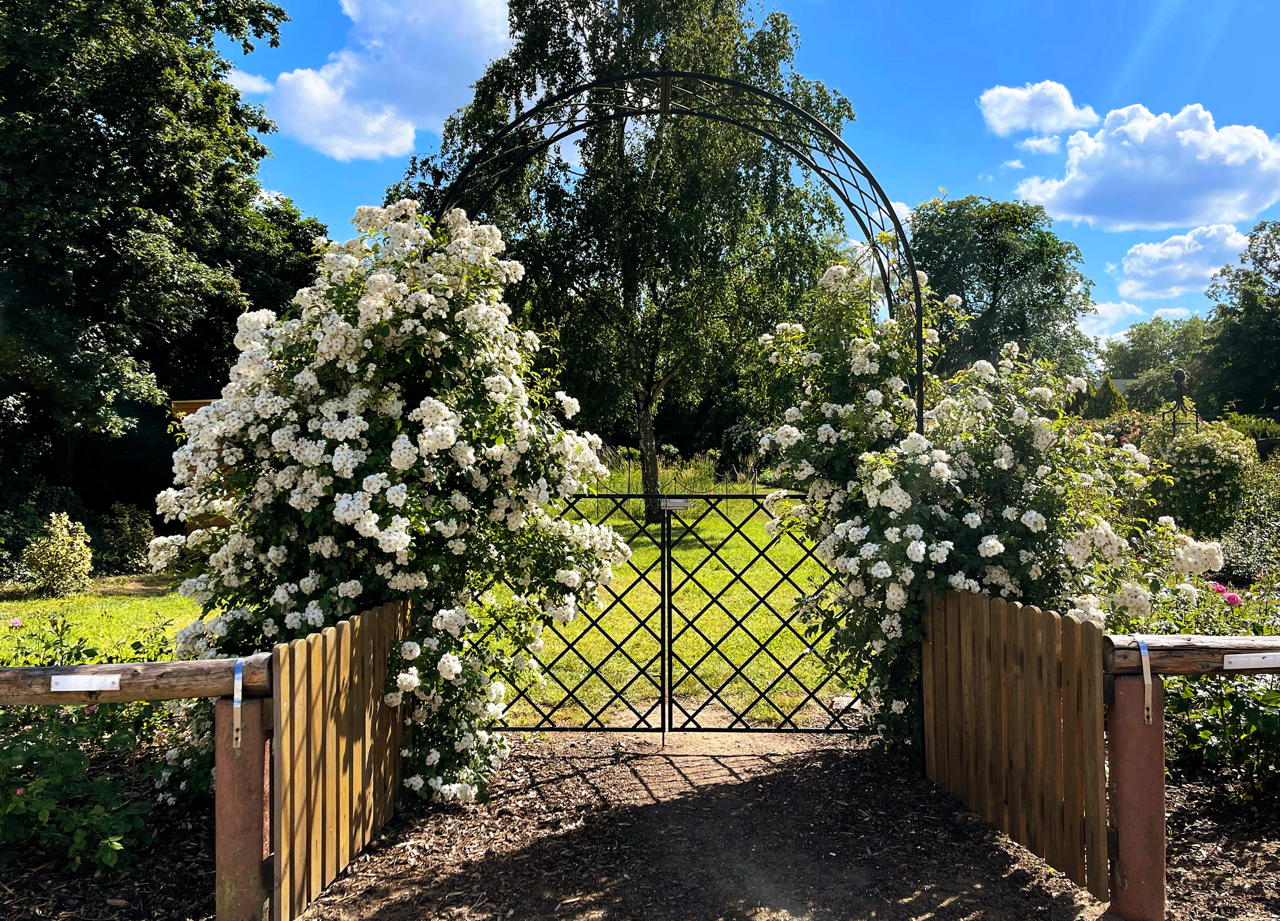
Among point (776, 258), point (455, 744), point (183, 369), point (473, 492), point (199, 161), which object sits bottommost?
point (455, 744)

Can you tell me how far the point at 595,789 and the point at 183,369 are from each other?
1343 centimetres

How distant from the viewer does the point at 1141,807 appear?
2510 millimetres

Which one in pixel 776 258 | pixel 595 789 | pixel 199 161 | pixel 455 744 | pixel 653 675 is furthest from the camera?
pixel 776 258

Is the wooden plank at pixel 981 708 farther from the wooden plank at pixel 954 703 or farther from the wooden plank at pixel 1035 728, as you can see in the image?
the wooden plank at pixel 1035 728

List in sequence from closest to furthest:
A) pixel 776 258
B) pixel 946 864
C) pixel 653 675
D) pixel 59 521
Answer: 1. pixel 946 864
2. pixel 653 675
3. pixel 59 521
4. pixel 776 258

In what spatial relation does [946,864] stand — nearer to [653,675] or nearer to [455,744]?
[455,744]

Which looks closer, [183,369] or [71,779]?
[71,779]

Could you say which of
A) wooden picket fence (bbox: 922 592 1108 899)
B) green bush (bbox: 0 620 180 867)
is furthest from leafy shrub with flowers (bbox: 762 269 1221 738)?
green bush (bbox: 0 620 180 867)

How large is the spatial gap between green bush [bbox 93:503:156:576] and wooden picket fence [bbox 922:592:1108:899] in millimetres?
11234

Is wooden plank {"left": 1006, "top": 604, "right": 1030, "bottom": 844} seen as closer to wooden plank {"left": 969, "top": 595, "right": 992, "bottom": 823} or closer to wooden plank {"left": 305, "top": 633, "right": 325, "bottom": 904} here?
wooden plank {"left": 969, "top": 595, "right": 992, "bottom": 823}

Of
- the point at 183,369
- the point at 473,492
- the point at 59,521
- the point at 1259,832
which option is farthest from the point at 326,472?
the point at 183,369

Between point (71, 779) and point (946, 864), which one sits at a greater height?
point (71, 779)

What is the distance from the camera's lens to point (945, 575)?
3479 mm

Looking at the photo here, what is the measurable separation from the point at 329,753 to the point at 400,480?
102 cm
